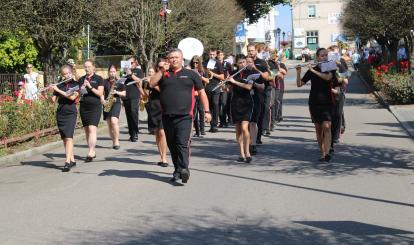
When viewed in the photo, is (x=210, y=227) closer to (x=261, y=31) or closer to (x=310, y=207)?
(x=310, y=207)

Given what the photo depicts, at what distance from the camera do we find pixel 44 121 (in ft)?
49.3

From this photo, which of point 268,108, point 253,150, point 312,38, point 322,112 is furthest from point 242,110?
point 312,38

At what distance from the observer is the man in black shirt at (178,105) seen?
9.10m

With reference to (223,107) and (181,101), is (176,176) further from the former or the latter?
(223,107)

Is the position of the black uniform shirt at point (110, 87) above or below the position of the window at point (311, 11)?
below

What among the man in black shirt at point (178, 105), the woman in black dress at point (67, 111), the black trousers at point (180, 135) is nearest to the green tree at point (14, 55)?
the woman in black dress at point (67, 111)

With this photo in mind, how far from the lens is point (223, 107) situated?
17.3 m

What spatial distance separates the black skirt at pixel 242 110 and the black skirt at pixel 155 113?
1.24 metres

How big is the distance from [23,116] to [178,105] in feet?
19.5

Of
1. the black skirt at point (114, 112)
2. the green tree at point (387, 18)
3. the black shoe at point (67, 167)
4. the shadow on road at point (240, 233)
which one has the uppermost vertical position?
the green tree at point (387, 18)

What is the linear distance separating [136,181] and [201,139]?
5.46 metres

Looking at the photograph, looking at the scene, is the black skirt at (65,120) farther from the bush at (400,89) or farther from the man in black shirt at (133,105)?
the bush at (400,89)

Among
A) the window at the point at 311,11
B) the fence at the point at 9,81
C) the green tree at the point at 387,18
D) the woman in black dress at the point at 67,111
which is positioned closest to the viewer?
the woman in black dress at the point at 67,111

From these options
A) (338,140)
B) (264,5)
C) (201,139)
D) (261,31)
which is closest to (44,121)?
(201,139)
